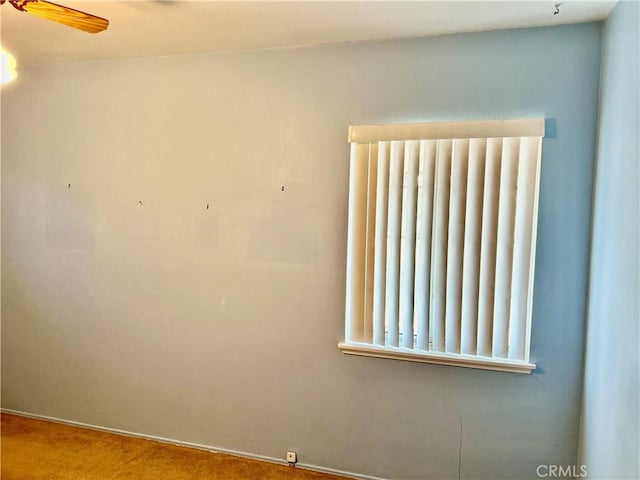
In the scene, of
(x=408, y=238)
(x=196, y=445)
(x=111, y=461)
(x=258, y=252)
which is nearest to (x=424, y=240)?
(x=408, y=238)

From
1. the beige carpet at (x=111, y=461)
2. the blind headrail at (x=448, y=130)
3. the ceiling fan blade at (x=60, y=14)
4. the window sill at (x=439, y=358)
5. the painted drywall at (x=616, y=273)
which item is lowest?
the beige carpet at (x=111, y=461)

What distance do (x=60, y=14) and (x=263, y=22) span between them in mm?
896

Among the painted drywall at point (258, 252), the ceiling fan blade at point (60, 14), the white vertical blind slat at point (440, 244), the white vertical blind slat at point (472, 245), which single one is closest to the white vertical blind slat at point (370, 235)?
the painted drywall at point (258, 252)

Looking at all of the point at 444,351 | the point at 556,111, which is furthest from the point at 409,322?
the point at 556,111

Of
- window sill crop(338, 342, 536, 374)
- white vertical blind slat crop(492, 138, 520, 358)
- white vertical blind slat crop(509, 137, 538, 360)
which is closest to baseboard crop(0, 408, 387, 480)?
window sill crop(338, 342, 536, 374)

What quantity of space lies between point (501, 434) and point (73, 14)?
2744 millimetres

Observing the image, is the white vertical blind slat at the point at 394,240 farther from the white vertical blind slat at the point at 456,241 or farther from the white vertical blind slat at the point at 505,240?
the white vertical blind slat at the point at 505,240

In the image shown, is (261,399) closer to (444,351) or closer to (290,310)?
(290,310)

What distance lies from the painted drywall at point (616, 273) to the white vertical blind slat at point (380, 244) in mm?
982

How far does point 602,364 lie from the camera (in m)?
1.75

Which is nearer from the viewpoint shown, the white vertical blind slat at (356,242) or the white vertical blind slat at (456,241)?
the white vertical blind slat at (456,241)

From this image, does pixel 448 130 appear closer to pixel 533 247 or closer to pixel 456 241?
pixel 456 241

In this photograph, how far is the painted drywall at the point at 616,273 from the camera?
145 cm

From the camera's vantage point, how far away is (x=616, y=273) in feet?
5.31
